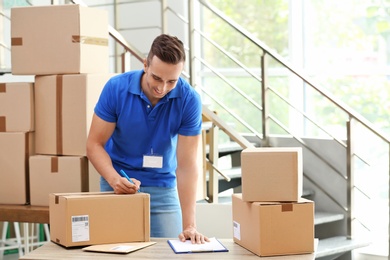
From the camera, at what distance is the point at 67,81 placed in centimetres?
332

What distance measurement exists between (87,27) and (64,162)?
24.6 inches

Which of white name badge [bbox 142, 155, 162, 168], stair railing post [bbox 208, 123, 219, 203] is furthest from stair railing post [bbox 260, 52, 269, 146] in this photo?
white name badge [bbox 142, 155, 162, 168]

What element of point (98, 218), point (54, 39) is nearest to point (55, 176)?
point (54, 39)

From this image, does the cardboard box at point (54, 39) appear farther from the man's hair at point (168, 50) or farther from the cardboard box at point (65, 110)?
the man's hair at point (168, 50)

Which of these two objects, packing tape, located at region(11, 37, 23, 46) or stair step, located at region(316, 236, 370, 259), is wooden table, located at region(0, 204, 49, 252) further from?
stair step, located at region(316, 236, 370, 259)

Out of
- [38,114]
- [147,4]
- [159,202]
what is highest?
[147,4]

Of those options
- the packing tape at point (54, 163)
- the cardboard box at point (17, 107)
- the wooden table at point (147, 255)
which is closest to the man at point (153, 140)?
the wooden table at point (147, 255)

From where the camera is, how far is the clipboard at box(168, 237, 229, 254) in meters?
2.27

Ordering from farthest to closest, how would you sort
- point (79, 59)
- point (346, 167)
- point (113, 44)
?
point (113, 44) → point (346, 167) → point (79, 59)

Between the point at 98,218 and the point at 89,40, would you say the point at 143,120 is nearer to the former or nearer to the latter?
the point at 98,218

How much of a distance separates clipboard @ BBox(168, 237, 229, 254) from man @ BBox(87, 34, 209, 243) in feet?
0.46

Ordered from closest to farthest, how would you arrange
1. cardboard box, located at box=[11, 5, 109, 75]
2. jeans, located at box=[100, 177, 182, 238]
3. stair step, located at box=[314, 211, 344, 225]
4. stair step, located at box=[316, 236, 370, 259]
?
1. jeans, located at box=[100, 177, 182, 238]
2. cardboard box, located at box=[11, 5, 109, 75]
3. stair step, located at box=[316, 236, 370, 259]
4. stair step, located at box=[314, 211, 344, 225]

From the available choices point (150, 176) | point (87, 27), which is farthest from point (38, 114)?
point (150, 176)

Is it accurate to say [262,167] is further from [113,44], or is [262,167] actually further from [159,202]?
[113,44]
